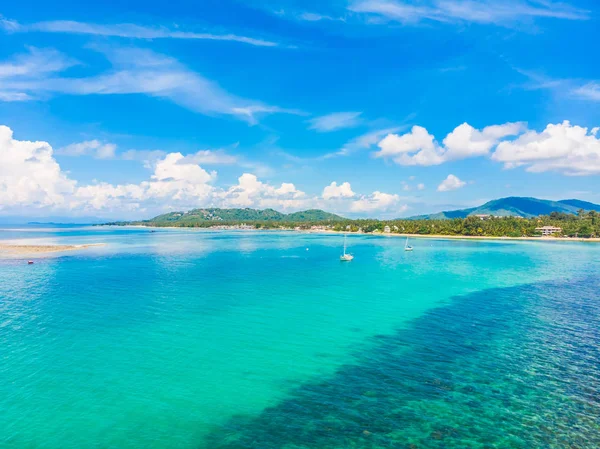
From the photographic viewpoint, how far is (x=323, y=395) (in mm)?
20391

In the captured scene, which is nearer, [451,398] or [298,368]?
[451,398]

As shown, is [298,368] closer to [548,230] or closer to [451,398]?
[451,398]

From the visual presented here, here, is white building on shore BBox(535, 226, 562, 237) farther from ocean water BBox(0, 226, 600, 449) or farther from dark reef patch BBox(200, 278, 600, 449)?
dark reef patch BBox(200, 278, 600, 449)

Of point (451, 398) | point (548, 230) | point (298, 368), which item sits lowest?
point (298, 368)

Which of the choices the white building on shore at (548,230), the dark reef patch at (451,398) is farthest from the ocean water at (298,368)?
the white building on shore at (548,230)

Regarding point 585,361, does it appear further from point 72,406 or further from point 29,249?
point 29,249

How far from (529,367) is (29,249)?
451 feet

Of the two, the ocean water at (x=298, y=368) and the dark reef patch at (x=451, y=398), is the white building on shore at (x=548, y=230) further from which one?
the dark reef patch at (x=451, y=398)

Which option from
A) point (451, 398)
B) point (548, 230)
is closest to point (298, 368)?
point (451, 398)

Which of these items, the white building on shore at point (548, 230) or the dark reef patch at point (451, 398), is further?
the white building on shore at point (548, 230)

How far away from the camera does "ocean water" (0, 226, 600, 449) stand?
1689 centimetres

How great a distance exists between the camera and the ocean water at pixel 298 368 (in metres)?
16.9

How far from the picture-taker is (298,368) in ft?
80.7

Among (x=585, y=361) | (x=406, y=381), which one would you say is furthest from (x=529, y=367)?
(x=406, y=381)
